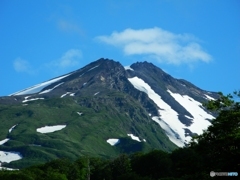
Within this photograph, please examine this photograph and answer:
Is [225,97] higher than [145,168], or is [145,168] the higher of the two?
[145,168]

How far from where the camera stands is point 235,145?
1550 inches

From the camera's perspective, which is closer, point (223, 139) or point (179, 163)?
point (223, 139)

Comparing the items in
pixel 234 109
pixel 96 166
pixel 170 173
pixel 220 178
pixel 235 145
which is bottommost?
pixel 220 178

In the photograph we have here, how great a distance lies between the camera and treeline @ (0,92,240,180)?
4022 cm

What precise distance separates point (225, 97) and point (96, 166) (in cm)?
11209

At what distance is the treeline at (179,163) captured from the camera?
40219 millimetres

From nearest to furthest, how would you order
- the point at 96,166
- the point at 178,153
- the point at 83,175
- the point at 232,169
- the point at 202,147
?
1. the point at 232,169
2. the point at 202,147
3. the point at 178,153
4. the point at 83,175
5. the point at 96,166

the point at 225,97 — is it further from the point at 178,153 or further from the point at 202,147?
the point at 178,153

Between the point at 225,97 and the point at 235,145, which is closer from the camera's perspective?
the point at 235,145

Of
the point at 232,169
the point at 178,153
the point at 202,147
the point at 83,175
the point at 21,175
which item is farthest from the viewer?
the point at 83,175

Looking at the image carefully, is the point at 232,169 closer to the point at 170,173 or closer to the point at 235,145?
the point at 235,145

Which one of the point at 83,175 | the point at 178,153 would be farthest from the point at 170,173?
the point at 83,175

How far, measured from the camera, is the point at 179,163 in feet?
147

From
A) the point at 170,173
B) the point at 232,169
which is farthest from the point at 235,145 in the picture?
the point at 170,173
